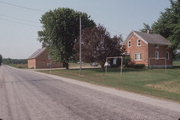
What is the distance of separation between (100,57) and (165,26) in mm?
22046

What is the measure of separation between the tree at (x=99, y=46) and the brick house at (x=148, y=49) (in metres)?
6.80

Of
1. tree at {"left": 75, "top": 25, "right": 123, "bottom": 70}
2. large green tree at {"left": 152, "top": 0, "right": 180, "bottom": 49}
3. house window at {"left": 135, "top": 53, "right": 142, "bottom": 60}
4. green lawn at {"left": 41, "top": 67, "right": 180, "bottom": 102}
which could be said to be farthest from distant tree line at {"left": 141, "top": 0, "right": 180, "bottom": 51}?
green lawn at {"left": 41, "top": 67, "right": 180, "bottom": 102}

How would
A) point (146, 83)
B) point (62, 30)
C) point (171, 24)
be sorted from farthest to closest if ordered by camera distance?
point (171, 24), point (62, 30), point (146, 83)

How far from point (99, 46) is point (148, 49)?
11529 millimetres

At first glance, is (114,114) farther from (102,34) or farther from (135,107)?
(102,34)

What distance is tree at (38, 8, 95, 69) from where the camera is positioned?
169ft

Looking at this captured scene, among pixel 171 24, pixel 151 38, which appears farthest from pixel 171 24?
pixel 151 38

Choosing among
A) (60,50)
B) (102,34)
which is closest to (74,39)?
(60,50)

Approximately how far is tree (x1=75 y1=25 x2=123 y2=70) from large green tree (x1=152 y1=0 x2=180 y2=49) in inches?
546

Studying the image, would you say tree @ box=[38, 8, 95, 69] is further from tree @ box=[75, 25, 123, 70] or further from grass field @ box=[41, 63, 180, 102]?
grass field @ box=[41, 63, 180, 102]

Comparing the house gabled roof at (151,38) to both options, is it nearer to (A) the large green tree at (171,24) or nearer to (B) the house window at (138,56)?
(A) the large green tree at (171,24)

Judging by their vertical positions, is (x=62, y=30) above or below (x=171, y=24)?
below

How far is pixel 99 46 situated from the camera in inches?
1679

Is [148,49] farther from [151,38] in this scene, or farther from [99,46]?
[99,46]
